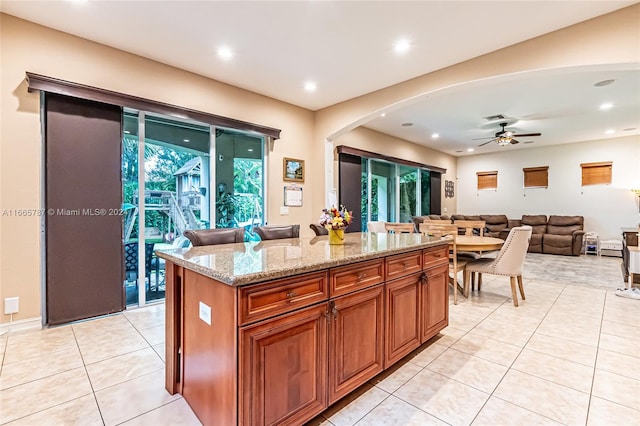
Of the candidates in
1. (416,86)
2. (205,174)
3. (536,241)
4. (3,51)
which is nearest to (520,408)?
(416,86)

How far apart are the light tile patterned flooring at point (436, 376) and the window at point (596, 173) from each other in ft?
19.5

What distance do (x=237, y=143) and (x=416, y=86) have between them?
269cm

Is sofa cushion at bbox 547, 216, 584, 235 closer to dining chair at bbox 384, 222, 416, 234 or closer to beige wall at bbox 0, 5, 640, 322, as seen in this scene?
dining chair at bbox 384, 222, 416, 234

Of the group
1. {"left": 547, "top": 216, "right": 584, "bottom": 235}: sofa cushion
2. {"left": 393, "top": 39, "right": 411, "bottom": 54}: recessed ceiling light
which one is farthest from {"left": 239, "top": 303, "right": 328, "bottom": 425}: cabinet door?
{"left": 547, "top": 216, "right": 584, "bottom": 235}: sofa cushion

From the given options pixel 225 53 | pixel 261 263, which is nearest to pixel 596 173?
pixel 225 53

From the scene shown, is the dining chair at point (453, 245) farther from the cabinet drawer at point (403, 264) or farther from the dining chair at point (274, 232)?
the dining chair at point (274, 232)

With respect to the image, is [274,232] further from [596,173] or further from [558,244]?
[596,173]

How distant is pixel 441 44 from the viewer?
316 centimetres

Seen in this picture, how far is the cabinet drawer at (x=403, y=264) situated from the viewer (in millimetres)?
2025

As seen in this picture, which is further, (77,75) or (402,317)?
(77,75)

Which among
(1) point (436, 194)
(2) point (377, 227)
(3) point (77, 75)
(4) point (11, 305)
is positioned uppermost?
(3) point (77, 75)

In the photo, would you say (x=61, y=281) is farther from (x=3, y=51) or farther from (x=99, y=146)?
(x=3, y=51)

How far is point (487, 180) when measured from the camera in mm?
9406

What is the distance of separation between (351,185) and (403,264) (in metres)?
3.94
